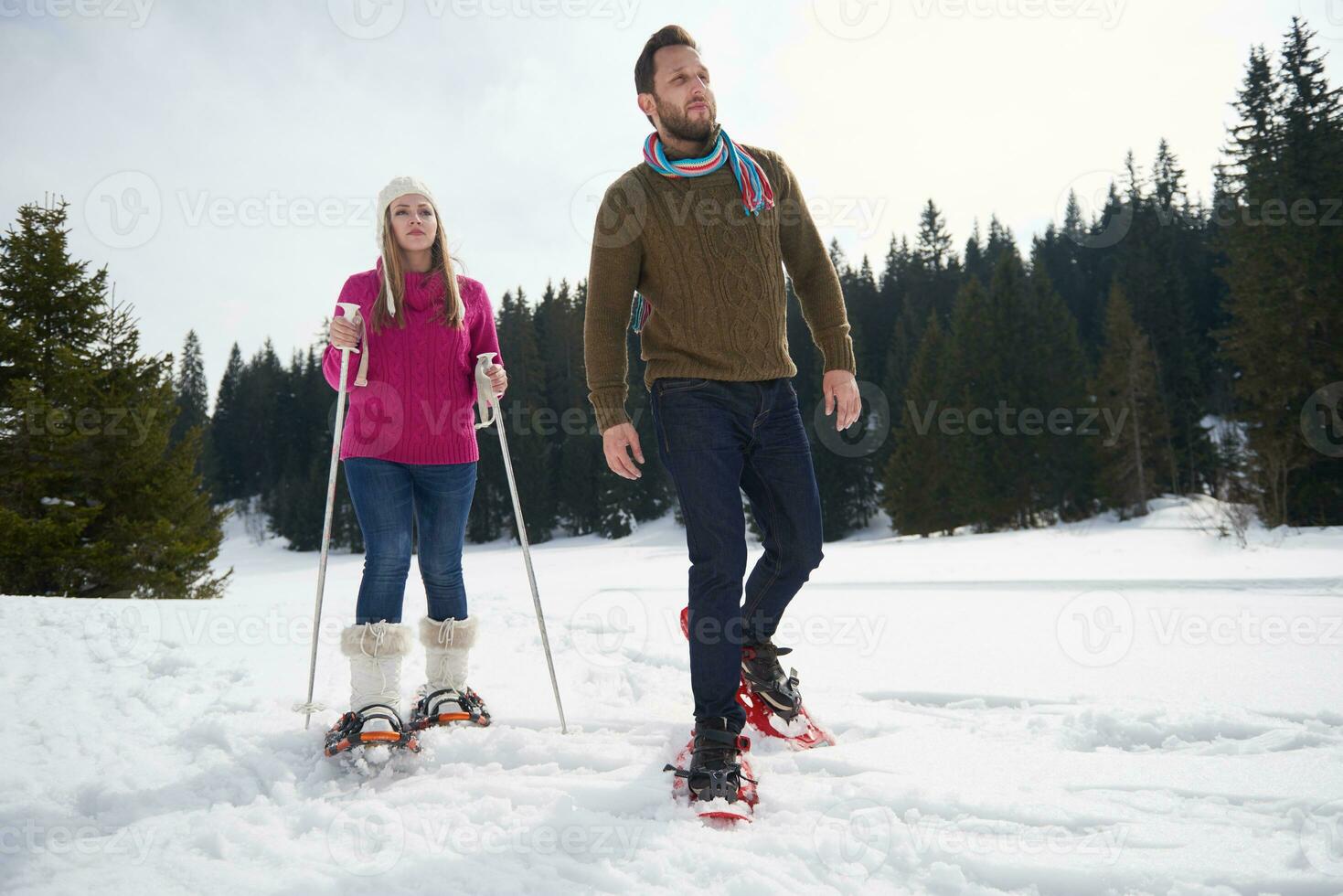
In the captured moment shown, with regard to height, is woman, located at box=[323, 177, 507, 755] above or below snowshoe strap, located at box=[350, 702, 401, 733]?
above

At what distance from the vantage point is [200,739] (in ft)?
8.30

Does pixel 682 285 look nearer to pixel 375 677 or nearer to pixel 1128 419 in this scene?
pixel 375 677

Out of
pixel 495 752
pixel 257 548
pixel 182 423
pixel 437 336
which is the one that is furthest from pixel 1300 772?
pixel 182 423

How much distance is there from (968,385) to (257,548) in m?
42.1

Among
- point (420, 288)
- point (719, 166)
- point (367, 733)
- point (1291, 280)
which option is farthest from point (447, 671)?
point (1291, 280)

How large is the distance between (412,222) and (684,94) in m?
1.17

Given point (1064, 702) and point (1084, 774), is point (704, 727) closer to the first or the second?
point (1084, 774)

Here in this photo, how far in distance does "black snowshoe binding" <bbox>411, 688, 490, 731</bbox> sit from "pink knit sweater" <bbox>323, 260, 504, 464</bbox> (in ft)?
2.98

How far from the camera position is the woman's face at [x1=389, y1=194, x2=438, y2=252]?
9.43 feet

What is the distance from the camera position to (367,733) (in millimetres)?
2371

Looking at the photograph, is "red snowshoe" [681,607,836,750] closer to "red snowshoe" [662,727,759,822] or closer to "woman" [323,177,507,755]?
"red snowshoe" [662,727,759,822]

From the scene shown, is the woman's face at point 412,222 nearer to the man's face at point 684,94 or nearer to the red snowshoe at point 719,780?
the man's face at point 684,94

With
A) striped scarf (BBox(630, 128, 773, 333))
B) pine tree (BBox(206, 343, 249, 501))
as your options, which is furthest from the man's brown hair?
pine tree (BBox(206, 343, 249, 501))

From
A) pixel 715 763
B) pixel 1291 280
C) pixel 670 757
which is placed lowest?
pixel 670 757
